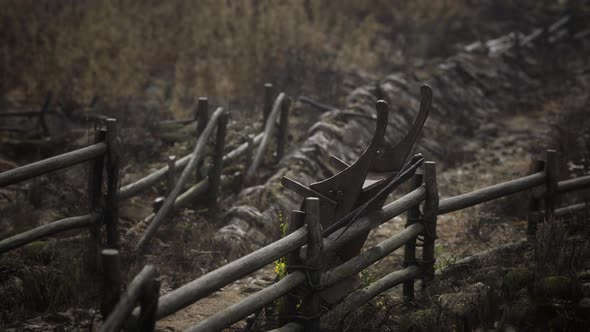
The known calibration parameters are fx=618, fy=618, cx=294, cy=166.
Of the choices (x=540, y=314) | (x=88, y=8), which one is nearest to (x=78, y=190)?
(x=540, y=314)

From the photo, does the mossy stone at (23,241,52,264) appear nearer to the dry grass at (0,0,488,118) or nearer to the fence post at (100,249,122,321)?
the fence post at (100,249,122,321)

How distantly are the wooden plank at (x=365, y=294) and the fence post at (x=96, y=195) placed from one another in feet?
7.19

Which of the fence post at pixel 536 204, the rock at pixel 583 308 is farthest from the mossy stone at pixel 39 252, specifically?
the fence post at pixel 536 204

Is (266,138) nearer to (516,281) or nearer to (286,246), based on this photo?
(516,281)

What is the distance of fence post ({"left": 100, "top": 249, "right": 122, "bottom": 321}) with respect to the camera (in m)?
3.26

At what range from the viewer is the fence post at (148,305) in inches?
127

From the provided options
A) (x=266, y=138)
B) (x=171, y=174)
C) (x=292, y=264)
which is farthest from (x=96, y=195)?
(x=266, y=138)

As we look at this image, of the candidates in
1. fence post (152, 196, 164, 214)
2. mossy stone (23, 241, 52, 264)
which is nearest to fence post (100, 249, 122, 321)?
mossy stone (23, 241, 52, 264)

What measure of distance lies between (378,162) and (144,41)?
28.5ft

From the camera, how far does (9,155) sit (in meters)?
8.66

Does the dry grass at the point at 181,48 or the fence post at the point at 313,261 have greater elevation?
the dry grass at the point at 181,48

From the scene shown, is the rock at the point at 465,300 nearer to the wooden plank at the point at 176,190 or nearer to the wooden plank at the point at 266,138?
the wooden plank at the point at 176,190

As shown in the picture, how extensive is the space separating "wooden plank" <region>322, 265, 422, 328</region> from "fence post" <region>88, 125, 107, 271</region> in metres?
2.19

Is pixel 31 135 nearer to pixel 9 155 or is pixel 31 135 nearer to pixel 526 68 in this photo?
pixel 9 155
